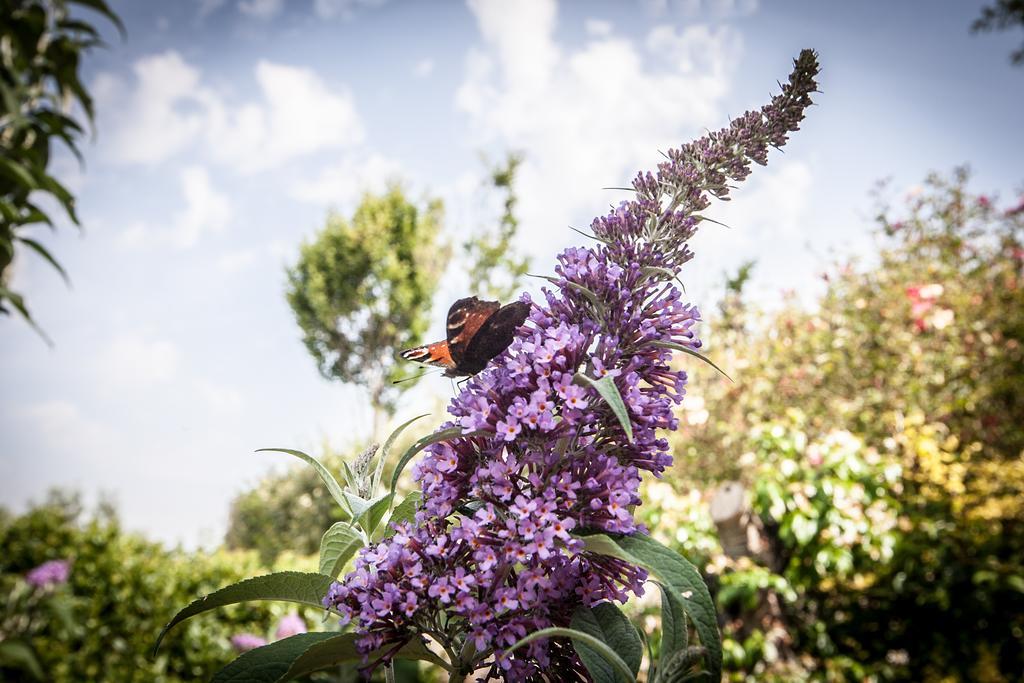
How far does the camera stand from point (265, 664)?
1.89 feet

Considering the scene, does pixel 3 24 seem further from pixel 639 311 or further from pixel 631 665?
pixel 631 665

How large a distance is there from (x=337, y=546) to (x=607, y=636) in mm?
344

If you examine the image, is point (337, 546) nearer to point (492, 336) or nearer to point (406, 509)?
point (406, 509)

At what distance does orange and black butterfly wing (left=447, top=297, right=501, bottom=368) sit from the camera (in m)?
0.78

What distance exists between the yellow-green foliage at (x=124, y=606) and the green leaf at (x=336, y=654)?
3350mm

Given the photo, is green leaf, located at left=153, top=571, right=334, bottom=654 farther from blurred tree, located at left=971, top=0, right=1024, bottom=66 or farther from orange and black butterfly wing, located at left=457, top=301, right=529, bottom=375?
blurred tree, located at left=971, top=0, right=1024, bottom=66

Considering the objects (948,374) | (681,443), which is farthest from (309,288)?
(948,374)

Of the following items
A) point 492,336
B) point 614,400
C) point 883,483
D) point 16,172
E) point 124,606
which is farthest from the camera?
point 124,606

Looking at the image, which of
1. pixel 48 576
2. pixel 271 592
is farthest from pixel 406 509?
pixel 48 576

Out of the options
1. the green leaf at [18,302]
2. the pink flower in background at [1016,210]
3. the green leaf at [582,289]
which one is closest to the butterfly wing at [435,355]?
the green leaf at [582,289]

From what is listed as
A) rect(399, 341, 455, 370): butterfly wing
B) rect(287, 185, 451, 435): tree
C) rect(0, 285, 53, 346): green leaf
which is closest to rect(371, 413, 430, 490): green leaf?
rect(399, 341, 455, 370): butterfly wing

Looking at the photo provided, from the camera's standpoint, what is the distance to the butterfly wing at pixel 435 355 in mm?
822

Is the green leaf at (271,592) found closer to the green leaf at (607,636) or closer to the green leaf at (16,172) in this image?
the green leaf at (607,636)

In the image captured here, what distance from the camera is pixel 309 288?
16156 mm
